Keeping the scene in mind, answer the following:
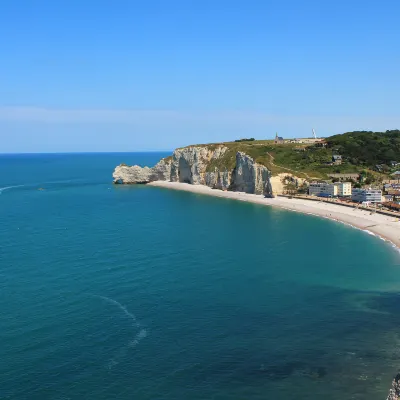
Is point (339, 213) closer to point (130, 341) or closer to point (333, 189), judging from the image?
point (333, 189)

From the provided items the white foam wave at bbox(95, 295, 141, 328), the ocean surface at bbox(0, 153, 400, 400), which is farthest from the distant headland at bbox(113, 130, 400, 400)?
the white foam wave at bbox(95, 295, 141, 328)

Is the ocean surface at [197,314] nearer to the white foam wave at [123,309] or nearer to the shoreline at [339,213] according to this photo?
the white foam wave at [123,309]

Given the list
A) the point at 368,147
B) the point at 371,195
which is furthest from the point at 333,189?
the point at 368,147

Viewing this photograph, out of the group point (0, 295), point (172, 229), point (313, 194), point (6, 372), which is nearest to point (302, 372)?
point (6, 372)

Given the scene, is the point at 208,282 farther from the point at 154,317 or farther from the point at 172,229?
the point at 172,229

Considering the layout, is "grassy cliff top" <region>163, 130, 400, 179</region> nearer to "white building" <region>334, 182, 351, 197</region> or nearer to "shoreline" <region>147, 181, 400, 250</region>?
"shoreline" <region>147, 181, 400, 250</region>
